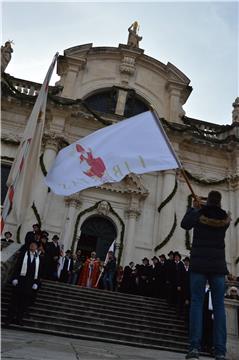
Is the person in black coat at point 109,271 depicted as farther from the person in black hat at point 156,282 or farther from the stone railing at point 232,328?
the stone railing at point 232,328

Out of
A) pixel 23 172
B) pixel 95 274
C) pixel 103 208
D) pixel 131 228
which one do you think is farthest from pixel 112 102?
pixel 23 172

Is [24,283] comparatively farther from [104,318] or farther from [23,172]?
[23,172]

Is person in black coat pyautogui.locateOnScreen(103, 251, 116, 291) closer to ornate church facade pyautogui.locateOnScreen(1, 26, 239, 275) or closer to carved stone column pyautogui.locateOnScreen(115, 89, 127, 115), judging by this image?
ornate church facade pyautogui.locateOnScreen(1, 26, 239, 275)

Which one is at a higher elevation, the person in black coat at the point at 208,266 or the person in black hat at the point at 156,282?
the person in black hat at the point at 156,282

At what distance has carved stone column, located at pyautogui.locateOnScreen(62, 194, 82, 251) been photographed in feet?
54.3

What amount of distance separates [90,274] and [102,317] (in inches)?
163

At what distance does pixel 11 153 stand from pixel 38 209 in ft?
11.1

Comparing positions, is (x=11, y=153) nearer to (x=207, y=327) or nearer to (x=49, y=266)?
(x=49, y=266)

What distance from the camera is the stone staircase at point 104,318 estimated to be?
25.2 ft

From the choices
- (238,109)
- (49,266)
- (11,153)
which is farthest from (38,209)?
(238,109)

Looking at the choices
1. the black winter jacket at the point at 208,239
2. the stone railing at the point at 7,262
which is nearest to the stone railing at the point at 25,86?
the stone railing at the point at 7,262

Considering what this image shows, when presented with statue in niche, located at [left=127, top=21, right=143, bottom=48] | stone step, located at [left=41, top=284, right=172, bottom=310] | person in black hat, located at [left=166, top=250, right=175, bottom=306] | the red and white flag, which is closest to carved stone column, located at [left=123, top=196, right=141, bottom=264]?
person in black hat, located at [left=166, top=250, right=175, bottom=306]

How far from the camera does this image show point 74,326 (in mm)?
7801

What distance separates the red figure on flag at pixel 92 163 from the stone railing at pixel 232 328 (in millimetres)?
4893
